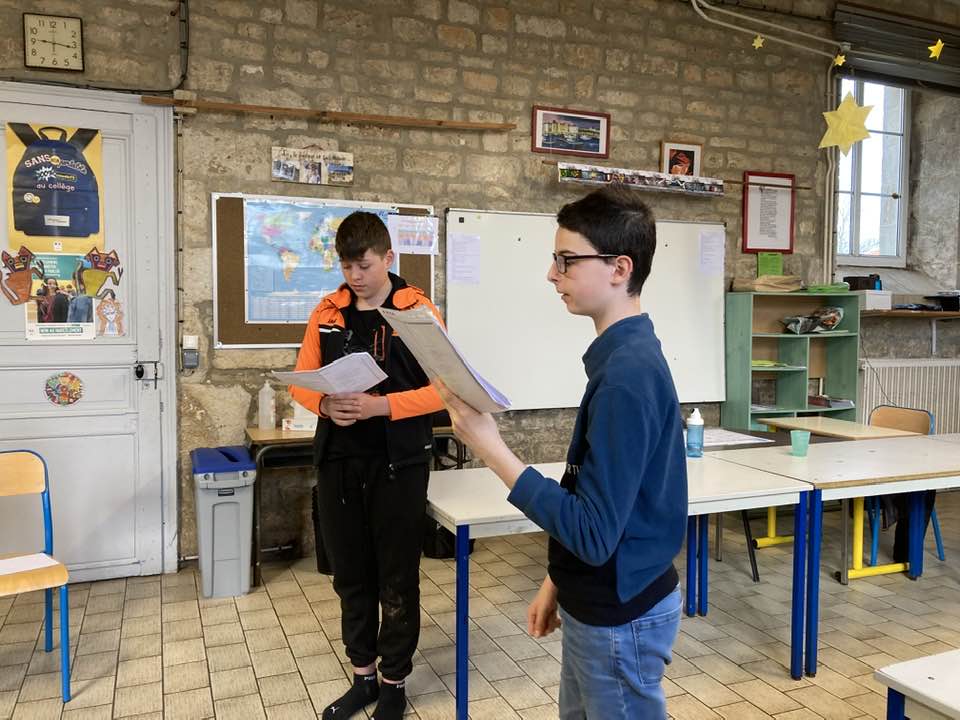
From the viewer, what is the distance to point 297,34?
414 cm

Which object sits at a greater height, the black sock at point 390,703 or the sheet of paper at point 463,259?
the sheet of paper at point 463,259

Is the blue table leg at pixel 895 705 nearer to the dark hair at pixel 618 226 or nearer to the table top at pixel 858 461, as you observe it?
the dark hair at pixel 618 226

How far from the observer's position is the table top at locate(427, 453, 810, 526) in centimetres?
232

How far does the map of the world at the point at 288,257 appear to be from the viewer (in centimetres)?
412

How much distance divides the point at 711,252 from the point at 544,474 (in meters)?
2.98

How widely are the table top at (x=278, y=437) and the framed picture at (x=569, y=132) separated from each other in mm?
2215

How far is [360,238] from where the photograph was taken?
2.33 meters

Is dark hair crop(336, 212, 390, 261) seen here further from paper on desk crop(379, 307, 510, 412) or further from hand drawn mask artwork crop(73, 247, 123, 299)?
hand drawn mask artwork crop(73, 247, 123, 299)

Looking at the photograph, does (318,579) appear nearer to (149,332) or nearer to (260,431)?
(260,431)

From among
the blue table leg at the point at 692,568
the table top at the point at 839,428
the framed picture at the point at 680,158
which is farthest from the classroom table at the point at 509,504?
the framed picture at the point at 680,158

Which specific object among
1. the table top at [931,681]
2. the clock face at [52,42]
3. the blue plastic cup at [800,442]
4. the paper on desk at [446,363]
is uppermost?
the clock face at [52,42]

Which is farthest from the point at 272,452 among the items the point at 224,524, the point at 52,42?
the point at 52,42

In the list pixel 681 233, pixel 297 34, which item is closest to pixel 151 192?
pixel 297 34

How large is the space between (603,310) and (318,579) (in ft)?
9.84
